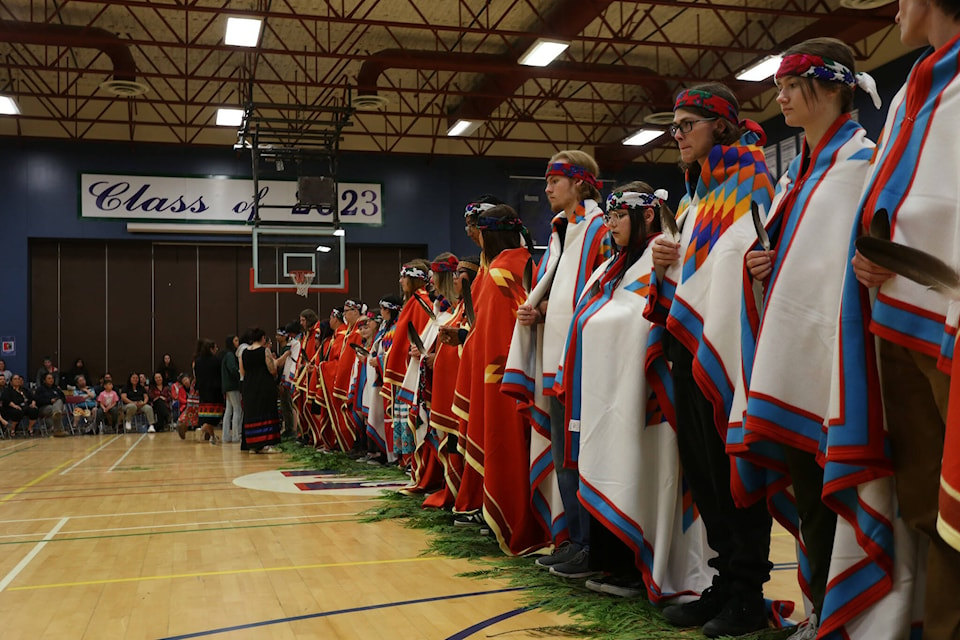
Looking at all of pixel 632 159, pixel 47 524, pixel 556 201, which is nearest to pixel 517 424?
pixel 556 201

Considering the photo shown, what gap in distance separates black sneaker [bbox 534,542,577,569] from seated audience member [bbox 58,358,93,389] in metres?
14.6

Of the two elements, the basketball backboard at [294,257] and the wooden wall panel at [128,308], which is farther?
the wooden wall panel at [128,308]

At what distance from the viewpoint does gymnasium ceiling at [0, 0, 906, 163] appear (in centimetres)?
1252

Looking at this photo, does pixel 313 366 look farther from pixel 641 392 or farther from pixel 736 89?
pixel 736 89

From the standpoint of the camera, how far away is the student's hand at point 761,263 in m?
2.32

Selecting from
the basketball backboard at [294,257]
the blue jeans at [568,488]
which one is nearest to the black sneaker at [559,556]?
the blue jeans at [568,488]

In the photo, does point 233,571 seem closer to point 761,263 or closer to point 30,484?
point 761,263

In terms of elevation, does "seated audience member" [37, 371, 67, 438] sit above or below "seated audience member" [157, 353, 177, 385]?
below

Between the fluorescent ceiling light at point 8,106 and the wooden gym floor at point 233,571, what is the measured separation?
946 centimetres

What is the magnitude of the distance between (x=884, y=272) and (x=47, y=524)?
5.08 m

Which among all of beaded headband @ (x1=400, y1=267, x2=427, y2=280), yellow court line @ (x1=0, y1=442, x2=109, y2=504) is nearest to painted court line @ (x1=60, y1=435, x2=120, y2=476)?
yellow court line @ (x1=0, y1=442, x2=109, y2=504)

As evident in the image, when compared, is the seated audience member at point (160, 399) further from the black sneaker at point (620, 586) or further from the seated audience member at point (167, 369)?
the black sneaker at point (620, 586)

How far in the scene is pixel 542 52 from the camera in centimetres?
1292

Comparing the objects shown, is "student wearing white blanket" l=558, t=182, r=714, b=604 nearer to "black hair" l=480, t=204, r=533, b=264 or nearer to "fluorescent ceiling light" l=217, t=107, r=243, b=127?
"black hair" l=480, t=204, r=533, b=264
